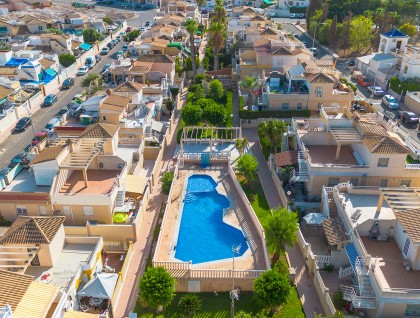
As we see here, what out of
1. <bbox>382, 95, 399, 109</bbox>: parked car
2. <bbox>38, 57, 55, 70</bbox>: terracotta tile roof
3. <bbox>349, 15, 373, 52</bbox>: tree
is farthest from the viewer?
<bbox>349, 15, 373, 52</bbox>: tree

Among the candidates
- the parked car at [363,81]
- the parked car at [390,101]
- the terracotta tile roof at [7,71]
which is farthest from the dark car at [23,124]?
the parked car at [363,81]

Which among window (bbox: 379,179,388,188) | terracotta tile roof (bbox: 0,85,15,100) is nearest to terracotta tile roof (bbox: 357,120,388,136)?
window (bbox: 379,179,388,188)

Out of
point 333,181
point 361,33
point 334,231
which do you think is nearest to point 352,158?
point 333,181

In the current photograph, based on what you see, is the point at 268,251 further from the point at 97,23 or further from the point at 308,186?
the point at 97,23

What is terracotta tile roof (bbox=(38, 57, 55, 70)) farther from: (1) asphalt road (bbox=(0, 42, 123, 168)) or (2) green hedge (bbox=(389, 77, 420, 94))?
(2) green hedge (bbox=(389, 77, 420, 94))

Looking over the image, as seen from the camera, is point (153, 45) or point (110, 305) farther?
point (153, 45)

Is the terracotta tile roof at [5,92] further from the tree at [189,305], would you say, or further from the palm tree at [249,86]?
the tree at [189,305]

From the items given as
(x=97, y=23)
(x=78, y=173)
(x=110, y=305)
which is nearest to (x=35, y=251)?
(x=110, y=305)
